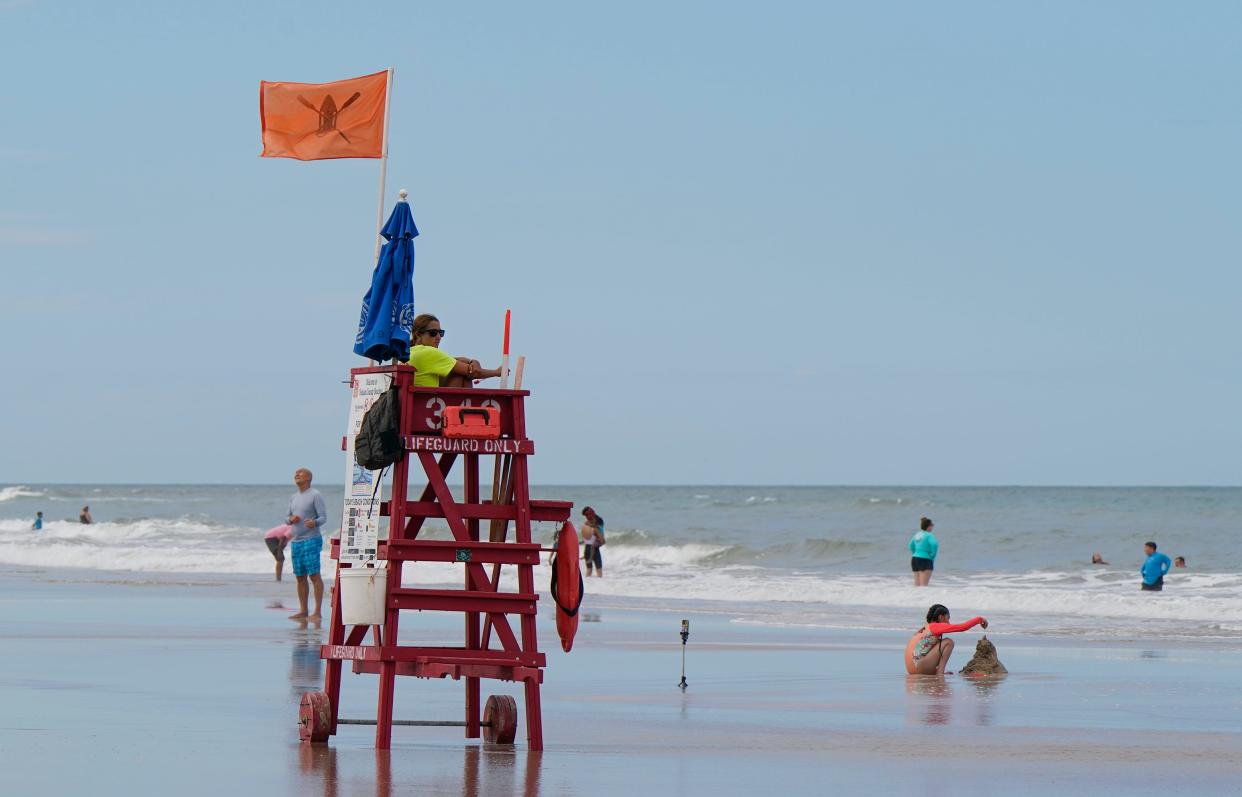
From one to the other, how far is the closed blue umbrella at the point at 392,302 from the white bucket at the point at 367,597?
3.94ft

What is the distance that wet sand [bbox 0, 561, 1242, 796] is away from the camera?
8.45 meters

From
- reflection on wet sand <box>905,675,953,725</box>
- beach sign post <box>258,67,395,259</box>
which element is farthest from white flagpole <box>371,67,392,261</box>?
reflection on wet sand <box>905,675,953,725</box>

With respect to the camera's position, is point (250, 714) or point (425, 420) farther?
point (250, 714)

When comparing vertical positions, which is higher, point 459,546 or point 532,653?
point 459,546

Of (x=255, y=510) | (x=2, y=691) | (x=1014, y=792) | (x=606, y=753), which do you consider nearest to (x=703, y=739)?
(x=606, y=753)

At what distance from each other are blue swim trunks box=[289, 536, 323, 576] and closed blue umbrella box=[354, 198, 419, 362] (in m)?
10.5

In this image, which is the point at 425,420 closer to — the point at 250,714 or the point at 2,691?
the point at 250,714

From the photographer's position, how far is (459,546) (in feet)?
29.8

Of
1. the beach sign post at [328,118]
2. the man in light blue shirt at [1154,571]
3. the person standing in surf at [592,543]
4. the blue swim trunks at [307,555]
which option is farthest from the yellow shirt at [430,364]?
the person standing in surf at [592,543]

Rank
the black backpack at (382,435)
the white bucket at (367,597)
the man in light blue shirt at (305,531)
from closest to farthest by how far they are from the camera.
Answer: the black backpack at (382,435) < the white bucket at (367,597) < the man in light blue shirt at (305,531)

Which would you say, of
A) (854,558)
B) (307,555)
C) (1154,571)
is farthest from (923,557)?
(307,555)

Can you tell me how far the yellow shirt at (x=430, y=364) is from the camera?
9.44m

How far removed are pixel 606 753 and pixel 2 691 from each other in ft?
16.2

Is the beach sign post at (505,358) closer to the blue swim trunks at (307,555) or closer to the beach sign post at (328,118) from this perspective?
the beach sign post at (328,118)
